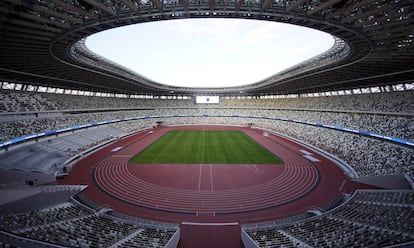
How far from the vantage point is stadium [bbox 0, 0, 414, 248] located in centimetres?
1140

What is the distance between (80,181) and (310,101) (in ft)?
149

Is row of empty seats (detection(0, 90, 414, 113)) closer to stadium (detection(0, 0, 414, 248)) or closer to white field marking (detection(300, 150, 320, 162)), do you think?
stadium (detection(0, 0, 414, 248))

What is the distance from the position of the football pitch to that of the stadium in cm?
29

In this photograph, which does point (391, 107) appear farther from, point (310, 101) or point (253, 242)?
point (253, 242)

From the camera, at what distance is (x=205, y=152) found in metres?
32.7

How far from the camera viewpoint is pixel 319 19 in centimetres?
1227

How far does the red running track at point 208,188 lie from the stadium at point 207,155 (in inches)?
5.9

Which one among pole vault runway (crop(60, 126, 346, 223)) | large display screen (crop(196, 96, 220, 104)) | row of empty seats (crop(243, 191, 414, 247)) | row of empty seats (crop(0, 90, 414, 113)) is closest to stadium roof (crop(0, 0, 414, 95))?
row of empty seats (crop(0, 90, 414, 113))

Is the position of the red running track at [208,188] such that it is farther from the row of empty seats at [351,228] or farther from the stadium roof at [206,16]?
the stadium roof at [206,16]

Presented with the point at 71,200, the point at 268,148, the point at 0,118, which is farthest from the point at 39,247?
the point at 268,148

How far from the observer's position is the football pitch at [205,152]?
28.2 metres

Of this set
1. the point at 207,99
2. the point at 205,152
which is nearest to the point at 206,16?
the point at 205,152

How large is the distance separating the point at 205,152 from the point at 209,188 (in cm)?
1281

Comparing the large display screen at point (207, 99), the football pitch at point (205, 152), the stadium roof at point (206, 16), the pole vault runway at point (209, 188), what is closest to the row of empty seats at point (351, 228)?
the pole vault runway at point (209, 188)
